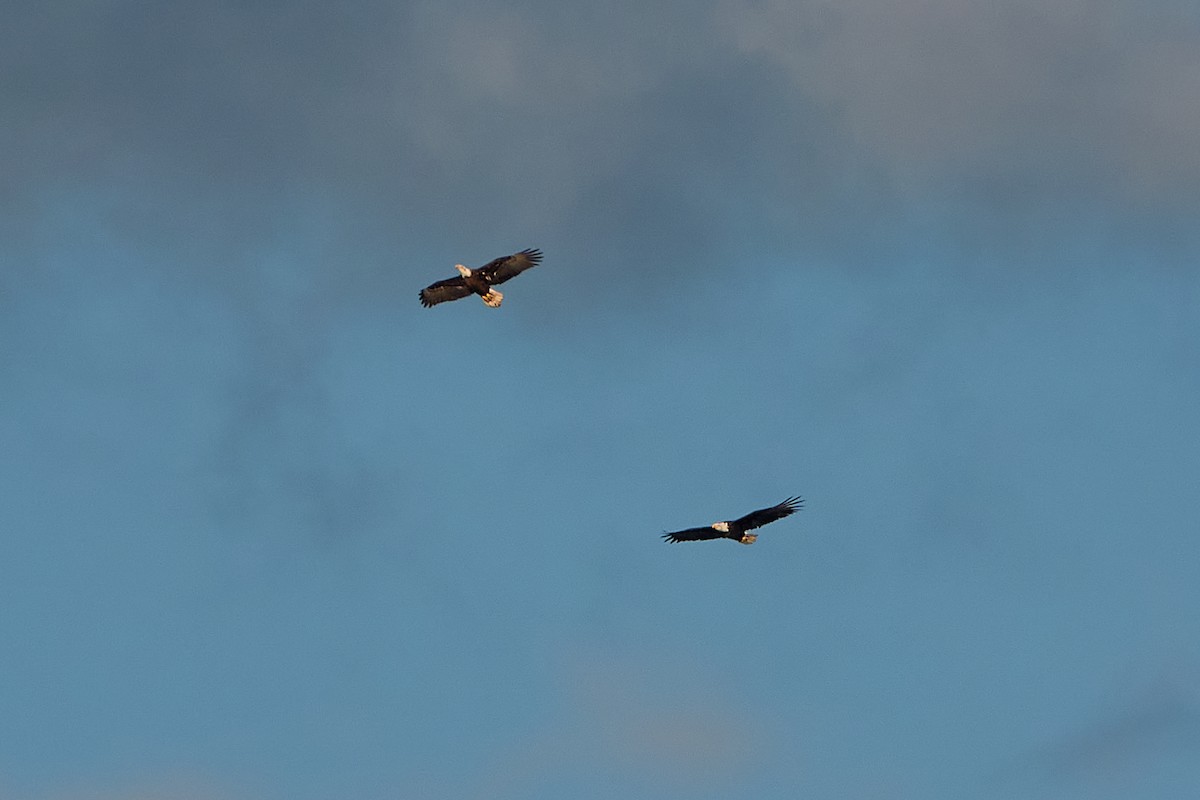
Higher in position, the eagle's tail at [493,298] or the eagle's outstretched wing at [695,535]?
the eagle's tail at [493,298]

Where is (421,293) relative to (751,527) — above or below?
above

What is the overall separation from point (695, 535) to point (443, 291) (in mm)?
16442

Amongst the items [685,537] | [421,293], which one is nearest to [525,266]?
[421,293]

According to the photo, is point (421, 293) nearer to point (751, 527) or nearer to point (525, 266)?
point (525, 266)

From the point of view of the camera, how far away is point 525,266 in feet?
421

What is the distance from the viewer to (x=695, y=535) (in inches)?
5022

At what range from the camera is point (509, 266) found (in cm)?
12825

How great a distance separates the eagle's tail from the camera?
129750 millimetres

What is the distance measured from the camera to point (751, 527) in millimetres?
125062

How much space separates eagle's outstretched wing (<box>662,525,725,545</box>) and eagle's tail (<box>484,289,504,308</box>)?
13295 millimetres

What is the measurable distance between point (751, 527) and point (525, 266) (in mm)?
15913

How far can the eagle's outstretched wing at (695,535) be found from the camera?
415ft

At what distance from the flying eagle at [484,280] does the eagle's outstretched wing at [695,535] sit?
13.5 m

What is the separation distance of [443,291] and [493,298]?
2.43 m
